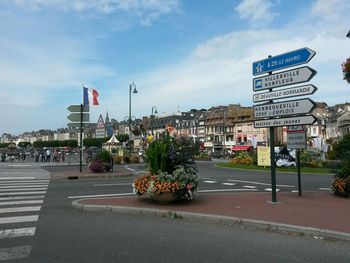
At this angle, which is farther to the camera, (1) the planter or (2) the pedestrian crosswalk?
(1) the planter

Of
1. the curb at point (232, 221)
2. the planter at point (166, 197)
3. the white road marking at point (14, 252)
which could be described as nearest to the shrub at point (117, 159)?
the curb at point (232, 221)

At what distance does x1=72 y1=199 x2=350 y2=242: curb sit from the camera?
7.71 metres

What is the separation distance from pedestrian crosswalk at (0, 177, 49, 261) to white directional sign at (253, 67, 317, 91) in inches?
277

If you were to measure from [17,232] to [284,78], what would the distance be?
7.85 meters

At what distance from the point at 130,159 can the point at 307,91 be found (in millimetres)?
34918

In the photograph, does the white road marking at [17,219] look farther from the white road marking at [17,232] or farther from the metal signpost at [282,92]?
the metal signpost at [282,92]

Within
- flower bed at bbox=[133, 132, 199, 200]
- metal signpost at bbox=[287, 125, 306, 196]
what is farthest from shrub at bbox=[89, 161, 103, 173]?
flower bed at bbox=[133, 132, 199, 200]

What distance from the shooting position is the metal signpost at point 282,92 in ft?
37.0

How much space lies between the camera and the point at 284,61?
38.5 feet

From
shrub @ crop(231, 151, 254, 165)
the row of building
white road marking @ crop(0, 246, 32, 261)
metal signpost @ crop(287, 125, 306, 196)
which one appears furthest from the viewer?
the row of building

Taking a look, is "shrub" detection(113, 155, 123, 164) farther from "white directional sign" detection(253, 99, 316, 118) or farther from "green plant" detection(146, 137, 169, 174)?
"white directional sign" detection(253, 99, 316, 118)

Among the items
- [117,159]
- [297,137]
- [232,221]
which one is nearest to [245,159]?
[117,159]

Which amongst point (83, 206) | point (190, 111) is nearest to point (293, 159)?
point (83, 206)

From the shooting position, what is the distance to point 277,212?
32.8 ft
